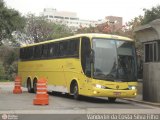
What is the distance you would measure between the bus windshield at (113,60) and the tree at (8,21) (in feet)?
37.7

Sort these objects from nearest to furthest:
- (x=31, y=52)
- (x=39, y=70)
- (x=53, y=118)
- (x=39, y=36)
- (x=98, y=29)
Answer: (x=53, y=118) < (x=39, y=70) < (x=31, y=52) < (x=98, y=29) < (x=39, y=36)

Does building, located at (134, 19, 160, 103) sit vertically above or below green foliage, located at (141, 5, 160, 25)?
below

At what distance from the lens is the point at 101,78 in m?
22.7

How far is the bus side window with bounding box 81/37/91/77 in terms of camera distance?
76.4ft

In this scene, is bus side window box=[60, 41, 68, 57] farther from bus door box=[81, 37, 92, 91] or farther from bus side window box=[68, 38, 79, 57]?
bus door box=[81, 37, 92, 91]

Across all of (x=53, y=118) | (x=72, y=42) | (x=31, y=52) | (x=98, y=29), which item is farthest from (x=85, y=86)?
(x=98, y=29)

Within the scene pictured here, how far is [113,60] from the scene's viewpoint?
23.0 metres

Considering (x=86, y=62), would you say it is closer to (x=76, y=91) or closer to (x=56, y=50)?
A: (x=76, y=91)

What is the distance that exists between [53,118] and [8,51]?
201 feet

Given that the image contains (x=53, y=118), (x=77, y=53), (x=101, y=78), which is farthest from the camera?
(x=77, y=53)

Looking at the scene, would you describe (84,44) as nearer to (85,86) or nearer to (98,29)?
(85,86)

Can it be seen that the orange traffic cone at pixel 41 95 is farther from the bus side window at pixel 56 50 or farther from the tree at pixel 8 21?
the tree at pixel 8 21

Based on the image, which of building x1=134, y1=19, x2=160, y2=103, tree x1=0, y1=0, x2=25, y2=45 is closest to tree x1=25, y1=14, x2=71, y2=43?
tree x1=0, y1=0, x2=25, y2=45

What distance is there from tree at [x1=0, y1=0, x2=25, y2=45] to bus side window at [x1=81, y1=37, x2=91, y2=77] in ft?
34.2
